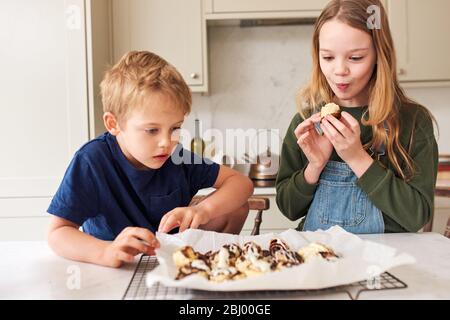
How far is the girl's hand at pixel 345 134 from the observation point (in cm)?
115

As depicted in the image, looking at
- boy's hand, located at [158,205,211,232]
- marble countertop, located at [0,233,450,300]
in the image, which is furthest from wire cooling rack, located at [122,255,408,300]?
boy's hand, located at [158,205,211,232]

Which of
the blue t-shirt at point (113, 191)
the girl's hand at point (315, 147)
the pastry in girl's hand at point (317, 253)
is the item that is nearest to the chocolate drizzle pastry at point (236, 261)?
the pastry in girl's hand at point (317, 253)

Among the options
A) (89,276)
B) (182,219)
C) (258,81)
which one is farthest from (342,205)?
(258,81)

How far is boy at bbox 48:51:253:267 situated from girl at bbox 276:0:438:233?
0.20 m

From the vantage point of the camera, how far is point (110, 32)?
2.55 metres

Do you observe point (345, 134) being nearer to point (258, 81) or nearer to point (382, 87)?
point (382, 87)

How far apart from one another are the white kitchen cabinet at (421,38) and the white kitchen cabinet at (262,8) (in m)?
0.40

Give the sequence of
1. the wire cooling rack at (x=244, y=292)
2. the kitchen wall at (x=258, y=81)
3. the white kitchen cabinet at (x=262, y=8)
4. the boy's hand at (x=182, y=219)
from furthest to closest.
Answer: the kitchen wall at (x=258, y=81) → the white kitchen cabinet at (x=262, y=8) → the boy's hand at (x=182, y=219) → the wire cooling rack at (x=244, y=292)

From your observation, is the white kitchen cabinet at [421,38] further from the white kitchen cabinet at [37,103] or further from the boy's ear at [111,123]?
the boy's ear at [111,123]

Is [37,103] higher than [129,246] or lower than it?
higher

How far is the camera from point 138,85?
1.07m

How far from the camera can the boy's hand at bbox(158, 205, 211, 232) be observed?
933mm

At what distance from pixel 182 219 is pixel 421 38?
203 cm
